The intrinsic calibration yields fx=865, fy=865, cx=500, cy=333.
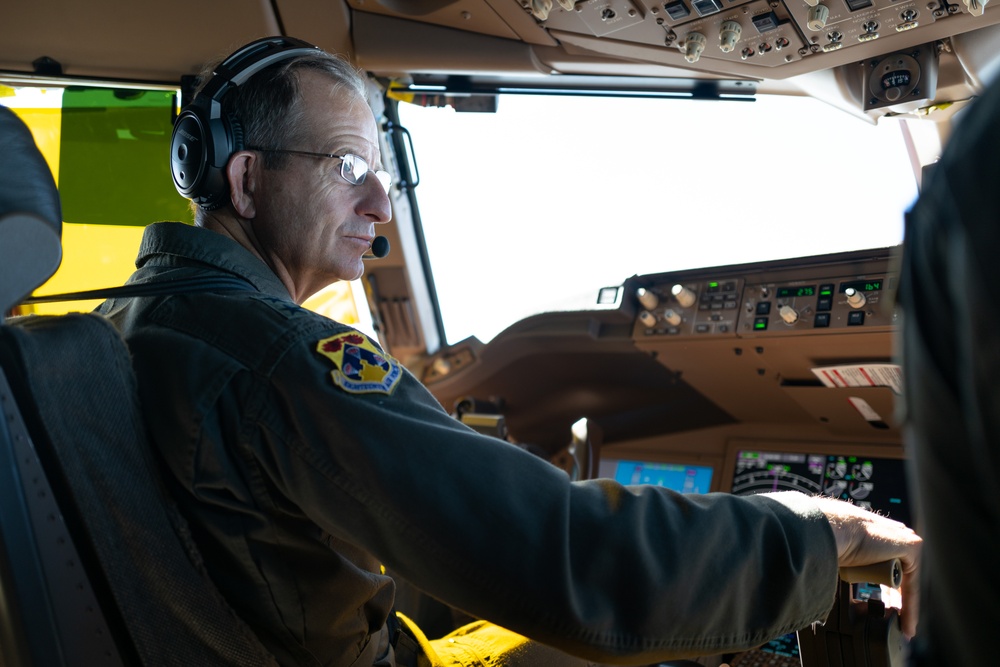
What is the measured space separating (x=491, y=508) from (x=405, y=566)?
12 cm

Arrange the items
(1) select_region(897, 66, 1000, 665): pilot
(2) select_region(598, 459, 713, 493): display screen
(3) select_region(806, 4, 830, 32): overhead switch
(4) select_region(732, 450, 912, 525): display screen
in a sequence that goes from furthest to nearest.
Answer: (2) select_region(598, 459, 713, 493): display screen, (4) select_region(732, 450, 912, 525): display screen, (3) select_region(806, 4, 830, 32): overhead switch, (1) select_region(897, 66, 1000, 665): pilot

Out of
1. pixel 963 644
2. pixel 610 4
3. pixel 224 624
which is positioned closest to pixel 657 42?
pixel 610 4

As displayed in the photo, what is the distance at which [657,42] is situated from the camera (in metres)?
2.19

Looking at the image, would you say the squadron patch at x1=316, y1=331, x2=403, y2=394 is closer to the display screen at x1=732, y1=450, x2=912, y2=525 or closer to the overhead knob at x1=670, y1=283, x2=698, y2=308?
the overhead knob at x1=670, y1=283, x2=698, y2=308

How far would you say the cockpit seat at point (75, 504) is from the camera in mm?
888

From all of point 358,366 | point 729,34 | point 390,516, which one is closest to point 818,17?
point 729,34

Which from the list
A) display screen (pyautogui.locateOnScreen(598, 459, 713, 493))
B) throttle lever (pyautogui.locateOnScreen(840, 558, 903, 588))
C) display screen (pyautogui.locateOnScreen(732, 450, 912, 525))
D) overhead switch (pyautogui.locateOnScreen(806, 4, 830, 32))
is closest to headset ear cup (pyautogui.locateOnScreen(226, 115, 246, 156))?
throttle lever (pyautogui.locateOnScreen(840, 558, 903, 588))

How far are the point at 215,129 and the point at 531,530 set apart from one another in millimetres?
859

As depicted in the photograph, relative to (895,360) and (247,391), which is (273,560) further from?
(895,360)

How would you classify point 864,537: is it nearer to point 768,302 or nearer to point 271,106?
point 271,106

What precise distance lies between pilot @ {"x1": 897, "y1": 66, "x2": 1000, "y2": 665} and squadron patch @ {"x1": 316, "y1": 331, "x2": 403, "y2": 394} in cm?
58

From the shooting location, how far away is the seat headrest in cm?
87

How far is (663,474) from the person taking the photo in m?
2.71

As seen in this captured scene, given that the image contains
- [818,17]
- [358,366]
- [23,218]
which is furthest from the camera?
[818,17]
